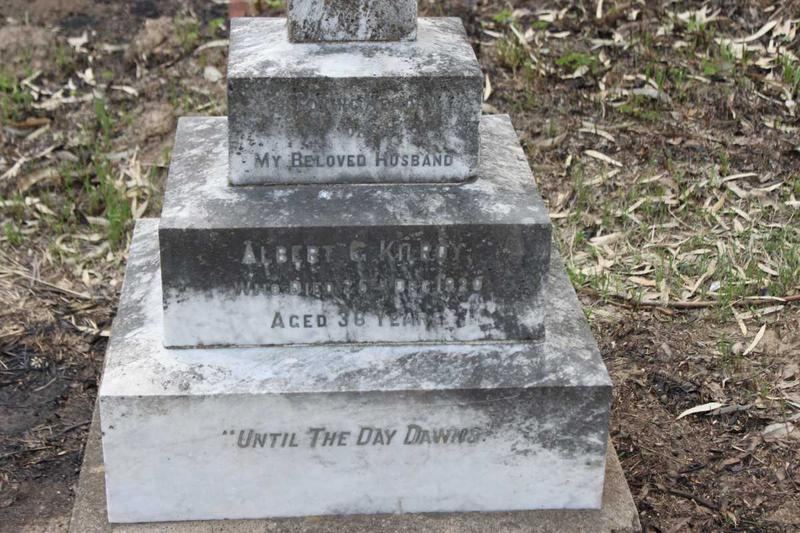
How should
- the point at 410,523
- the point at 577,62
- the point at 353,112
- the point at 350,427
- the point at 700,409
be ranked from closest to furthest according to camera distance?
the point at 353,112, the point at 350,427, the point at 410,523, the point at 700,409, the point at 577,62

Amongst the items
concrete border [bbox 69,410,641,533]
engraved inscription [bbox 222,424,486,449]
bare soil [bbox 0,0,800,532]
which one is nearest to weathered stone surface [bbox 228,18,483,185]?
engraved inscription [bbox 222,424,486,449]

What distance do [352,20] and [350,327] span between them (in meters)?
1.01

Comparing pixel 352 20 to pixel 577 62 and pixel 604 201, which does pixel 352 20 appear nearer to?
pixel 604 201

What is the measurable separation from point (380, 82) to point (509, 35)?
3743 mm

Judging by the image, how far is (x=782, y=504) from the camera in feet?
14.8

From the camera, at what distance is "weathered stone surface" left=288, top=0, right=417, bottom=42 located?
152 inches

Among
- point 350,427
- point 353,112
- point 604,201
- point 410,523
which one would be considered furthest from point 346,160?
point 604,201

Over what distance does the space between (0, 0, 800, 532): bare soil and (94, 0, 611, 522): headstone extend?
0.83 metres

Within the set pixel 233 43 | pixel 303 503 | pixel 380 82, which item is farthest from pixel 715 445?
pixel 233 43

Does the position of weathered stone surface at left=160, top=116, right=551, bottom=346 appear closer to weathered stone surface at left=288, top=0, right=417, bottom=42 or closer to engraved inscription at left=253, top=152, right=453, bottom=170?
engraved inscription at left=253, top=152, right=453, bottom=170

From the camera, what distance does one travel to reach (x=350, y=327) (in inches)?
156

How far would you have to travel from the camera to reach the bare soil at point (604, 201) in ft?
15.9

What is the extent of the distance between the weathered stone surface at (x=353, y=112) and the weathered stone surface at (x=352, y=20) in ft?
0.11

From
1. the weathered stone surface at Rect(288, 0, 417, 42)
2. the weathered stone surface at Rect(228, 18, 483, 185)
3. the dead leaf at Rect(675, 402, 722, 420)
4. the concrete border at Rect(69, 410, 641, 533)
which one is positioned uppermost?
the weathered stone surface at Rect(288, 0, 417, 42)
